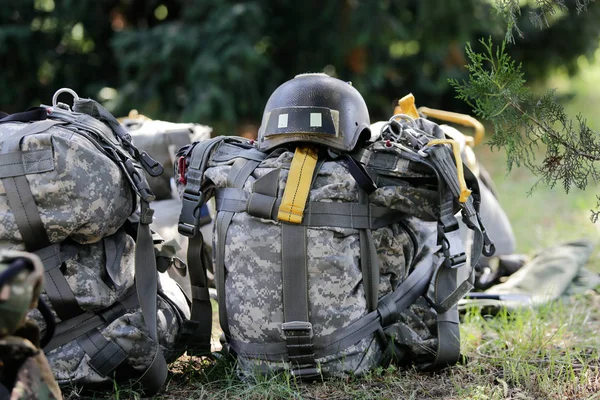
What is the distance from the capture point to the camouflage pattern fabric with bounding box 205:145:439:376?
318cm

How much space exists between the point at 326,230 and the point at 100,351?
3.46 feet

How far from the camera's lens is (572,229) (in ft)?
21.2

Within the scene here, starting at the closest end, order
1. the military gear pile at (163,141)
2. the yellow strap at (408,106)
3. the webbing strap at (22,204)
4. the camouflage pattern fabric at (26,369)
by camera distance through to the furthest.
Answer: the camouflage pattern fabric at (26,369) → the webbing strap at (22,204) → the yellow strap at (408,106) → the military gear pile at (163,141)

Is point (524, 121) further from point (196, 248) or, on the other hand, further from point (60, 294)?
point (60, 294)

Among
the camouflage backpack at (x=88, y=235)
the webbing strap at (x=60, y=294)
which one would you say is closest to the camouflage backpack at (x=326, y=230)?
the camouflage backpack at (x=88, y=235)

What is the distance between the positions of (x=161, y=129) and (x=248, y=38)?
125 inches

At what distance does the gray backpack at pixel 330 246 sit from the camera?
3.17 m

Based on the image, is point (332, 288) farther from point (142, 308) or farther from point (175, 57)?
point (175, 57)

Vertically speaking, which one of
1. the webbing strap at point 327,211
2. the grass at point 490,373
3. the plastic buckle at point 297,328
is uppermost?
the webbing strap at point 327,211

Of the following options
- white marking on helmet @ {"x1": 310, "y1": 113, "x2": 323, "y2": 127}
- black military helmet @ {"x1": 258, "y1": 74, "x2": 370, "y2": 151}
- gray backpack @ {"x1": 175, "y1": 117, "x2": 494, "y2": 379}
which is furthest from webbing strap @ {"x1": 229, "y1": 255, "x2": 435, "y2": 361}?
white marking on helmet @ {"x1": 310, "y1": 113, "x2": 323, "y2": 127}

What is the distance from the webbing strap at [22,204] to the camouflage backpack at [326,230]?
2.19 ft

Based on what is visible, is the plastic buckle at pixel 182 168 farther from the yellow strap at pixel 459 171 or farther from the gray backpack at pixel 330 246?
the yellow strap at pixel 459 171

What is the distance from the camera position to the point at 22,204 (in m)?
2.91

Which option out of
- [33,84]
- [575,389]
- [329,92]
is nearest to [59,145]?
[329,92]
